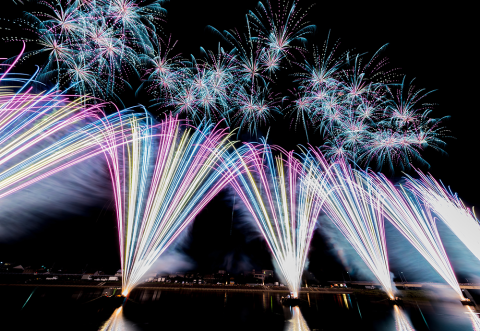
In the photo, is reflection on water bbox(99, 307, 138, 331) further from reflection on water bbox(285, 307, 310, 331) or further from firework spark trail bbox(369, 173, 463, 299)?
firework spark trail bbox(369, 173, 463, 299)

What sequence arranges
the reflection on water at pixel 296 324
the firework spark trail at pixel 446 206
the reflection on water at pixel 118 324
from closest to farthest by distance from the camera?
the reflection on water at pixel 118 324, the reflection on water at pixel 296 324, the firework spark trail at pixel 446 206

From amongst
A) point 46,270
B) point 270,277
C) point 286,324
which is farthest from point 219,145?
point 46,270

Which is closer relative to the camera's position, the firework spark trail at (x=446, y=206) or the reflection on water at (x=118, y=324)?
the reflection on water at (x=118, y=324)

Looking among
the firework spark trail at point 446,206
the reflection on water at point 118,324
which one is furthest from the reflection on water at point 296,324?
the firework spark trail at point 446,206

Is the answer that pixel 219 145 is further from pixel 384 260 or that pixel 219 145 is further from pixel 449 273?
pixel 449 273

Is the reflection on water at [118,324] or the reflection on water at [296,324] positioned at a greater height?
the reflection on water at [296,324]

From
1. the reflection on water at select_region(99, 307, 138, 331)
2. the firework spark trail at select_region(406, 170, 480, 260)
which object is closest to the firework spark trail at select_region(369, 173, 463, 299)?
the firework spark trail at select_region(406, 170, 480, 260)

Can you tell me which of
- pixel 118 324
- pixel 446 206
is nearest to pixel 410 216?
pixel 446 206

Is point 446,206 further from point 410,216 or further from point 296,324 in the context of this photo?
point 296,324

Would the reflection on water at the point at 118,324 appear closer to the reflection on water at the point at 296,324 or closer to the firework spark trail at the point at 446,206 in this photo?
the reflection on water at the point at 296,324
